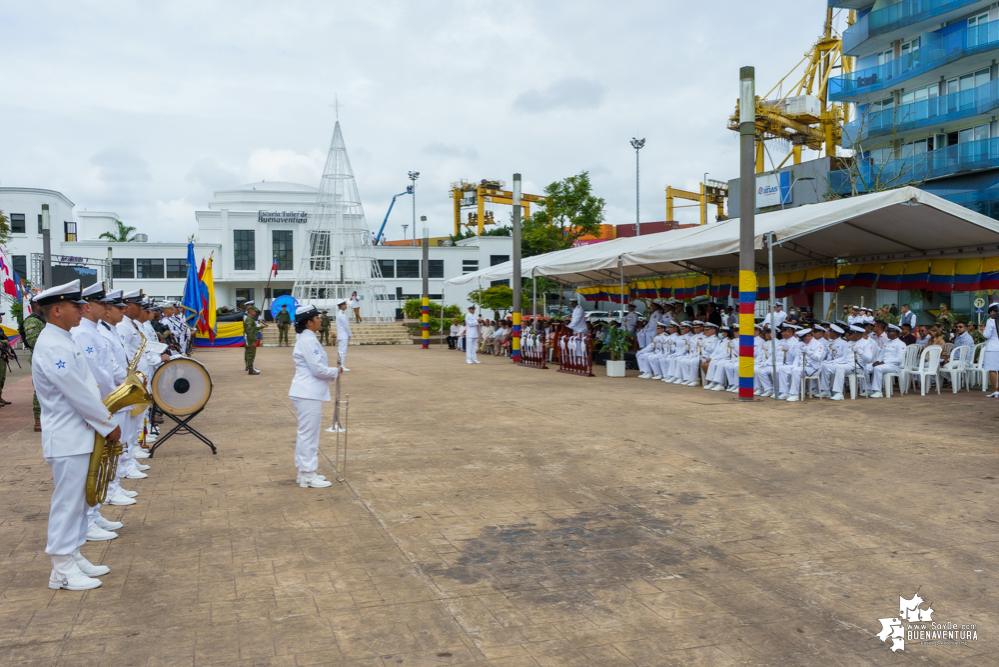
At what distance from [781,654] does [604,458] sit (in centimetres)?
485

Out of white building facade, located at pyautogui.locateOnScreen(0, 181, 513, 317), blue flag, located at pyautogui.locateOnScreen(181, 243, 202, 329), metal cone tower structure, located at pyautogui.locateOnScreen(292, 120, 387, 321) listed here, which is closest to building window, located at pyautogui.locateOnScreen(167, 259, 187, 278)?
white building facade, located at pyautogui.locateOnScreen(0, 181, 513, 317)

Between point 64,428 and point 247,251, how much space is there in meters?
58.4

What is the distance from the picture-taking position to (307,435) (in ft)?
24.4

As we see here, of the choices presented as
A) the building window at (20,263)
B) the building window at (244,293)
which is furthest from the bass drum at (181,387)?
the building window at (244,293)

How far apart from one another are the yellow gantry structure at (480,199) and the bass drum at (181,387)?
65839 millimetres

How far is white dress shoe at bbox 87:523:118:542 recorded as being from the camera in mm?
5777

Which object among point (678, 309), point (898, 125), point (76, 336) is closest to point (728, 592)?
point (76, 336)

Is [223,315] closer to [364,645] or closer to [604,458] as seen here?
[604,458]

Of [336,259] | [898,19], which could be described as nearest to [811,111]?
[898,19]

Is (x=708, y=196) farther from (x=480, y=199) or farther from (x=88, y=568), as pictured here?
(x=88, y=568)

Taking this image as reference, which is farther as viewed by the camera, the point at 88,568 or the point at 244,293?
the point at 244,293

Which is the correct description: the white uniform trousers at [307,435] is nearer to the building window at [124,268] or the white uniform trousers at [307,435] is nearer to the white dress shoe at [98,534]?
the white dress shoe at [98,534]

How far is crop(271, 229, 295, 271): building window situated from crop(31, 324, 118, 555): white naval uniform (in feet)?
190

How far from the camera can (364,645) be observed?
401cm
